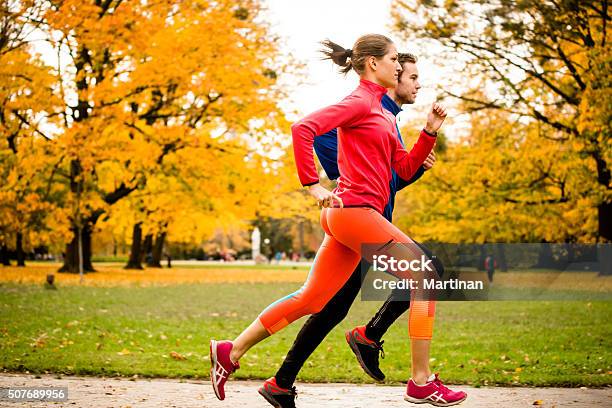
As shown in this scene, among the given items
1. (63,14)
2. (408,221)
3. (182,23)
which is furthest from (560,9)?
(408,221)

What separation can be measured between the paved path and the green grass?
52 centimetres

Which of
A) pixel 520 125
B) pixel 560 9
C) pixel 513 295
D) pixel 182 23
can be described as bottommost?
pixel 513 295

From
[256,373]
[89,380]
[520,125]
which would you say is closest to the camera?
[89,380]

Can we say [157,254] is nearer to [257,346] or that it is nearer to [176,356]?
[257,346]

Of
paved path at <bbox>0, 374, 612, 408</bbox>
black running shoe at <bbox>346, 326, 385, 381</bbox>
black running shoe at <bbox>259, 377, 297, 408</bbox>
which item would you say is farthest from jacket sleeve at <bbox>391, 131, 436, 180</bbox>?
paved path at <bbox>0, 374, 612, 408</bbox>

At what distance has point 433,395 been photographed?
4.57 m

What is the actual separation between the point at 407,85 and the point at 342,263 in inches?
50.6

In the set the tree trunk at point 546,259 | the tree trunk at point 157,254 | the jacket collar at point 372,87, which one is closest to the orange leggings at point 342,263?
the jacket collar at point 372,87

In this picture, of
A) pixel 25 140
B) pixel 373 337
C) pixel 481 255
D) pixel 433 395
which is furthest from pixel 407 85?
pixel 481 255

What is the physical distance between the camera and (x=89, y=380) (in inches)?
265

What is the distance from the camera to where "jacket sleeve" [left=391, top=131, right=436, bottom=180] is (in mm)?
4758

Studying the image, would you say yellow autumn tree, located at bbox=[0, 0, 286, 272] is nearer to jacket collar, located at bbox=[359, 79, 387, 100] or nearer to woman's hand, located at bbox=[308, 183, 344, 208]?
jacket collar, located at bbox=[359, 79, 387, 100]

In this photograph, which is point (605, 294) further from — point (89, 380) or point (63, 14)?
point (89, 380)

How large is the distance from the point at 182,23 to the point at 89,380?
21.3m
